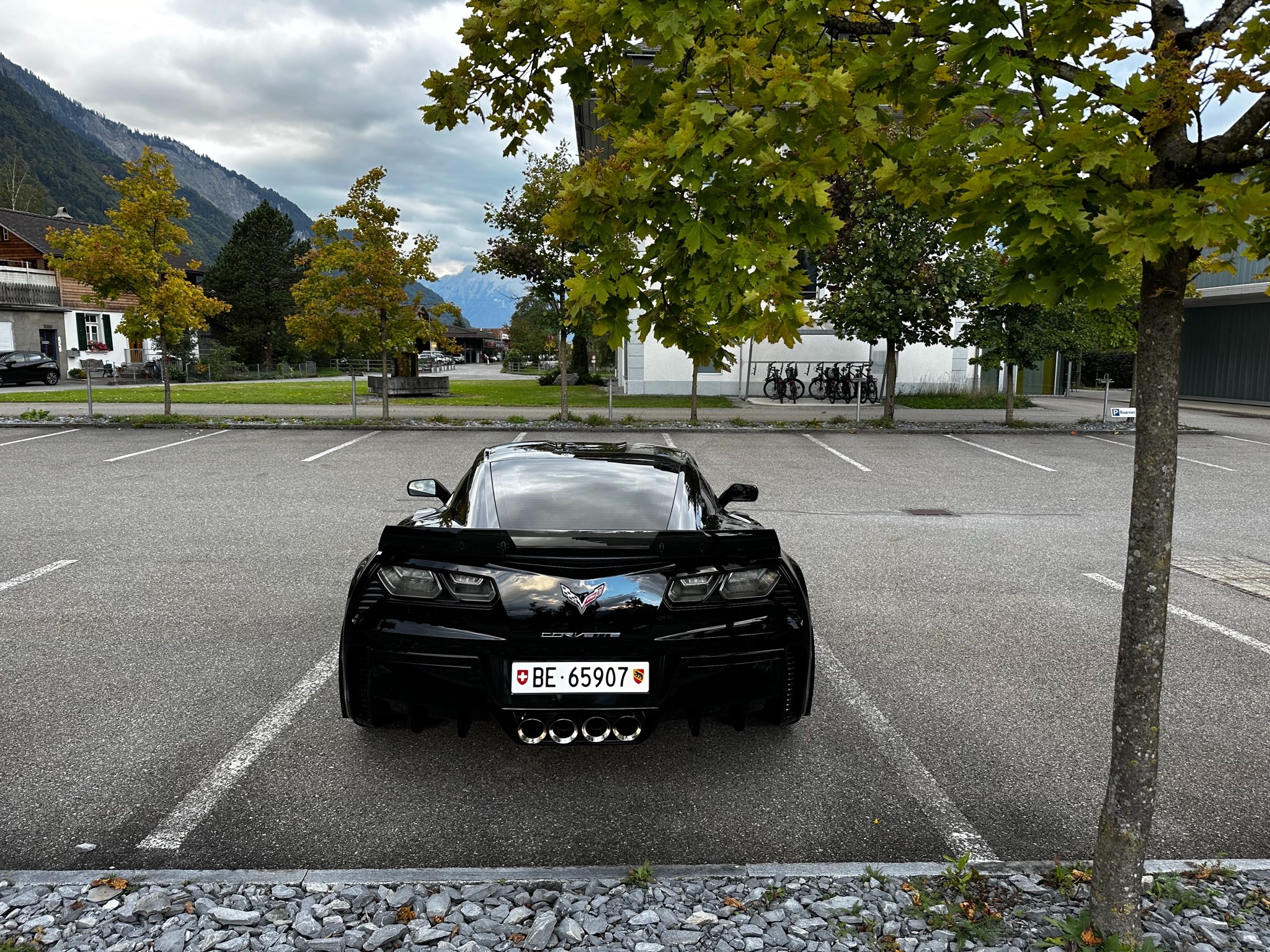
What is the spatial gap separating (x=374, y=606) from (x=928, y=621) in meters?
3.94

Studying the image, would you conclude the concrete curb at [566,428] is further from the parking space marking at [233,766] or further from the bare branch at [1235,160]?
the bare branch at [1235,160]

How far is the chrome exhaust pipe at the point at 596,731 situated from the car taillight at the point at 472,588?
60 centimetres

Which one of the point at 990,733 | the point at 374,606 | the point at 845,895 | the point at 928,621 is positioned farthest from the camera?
the point at 928,621

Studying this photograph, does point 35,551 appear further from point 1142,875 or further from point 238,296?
point 238,296

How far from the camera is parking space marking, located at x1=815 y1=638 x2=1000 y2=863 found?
309 cm

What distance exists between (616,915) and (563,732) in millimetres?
759

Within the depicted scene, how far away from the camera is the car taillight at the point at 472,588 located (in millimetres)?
3207

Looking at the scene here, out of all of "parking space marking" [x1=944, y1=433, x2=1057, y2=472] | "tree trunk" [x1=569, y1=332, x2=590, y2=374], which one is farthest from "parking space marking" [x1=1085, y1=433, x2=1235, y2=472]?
"tree trunk" [x1=569, y1=332, x2=590, y2=374]

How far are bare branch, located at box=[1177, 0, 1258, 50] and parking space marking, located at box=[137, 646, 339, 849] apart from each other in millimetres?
4171

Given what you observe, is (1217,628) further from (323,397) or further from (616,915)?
(323,397)

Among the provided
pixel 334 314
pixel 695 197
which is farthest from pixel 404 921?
pixel 334 314

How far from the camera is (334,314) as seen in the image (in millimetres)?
18016

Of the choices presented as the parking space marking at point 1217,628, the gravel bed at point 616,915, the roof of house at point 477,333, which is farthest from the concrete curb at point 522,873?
the roof of house at point 477,333

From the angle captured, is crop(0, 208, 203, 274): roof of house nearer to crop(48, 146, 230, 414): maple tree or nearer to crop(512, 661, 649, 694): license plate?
crop(48, 146, 230, 414): maple tree
